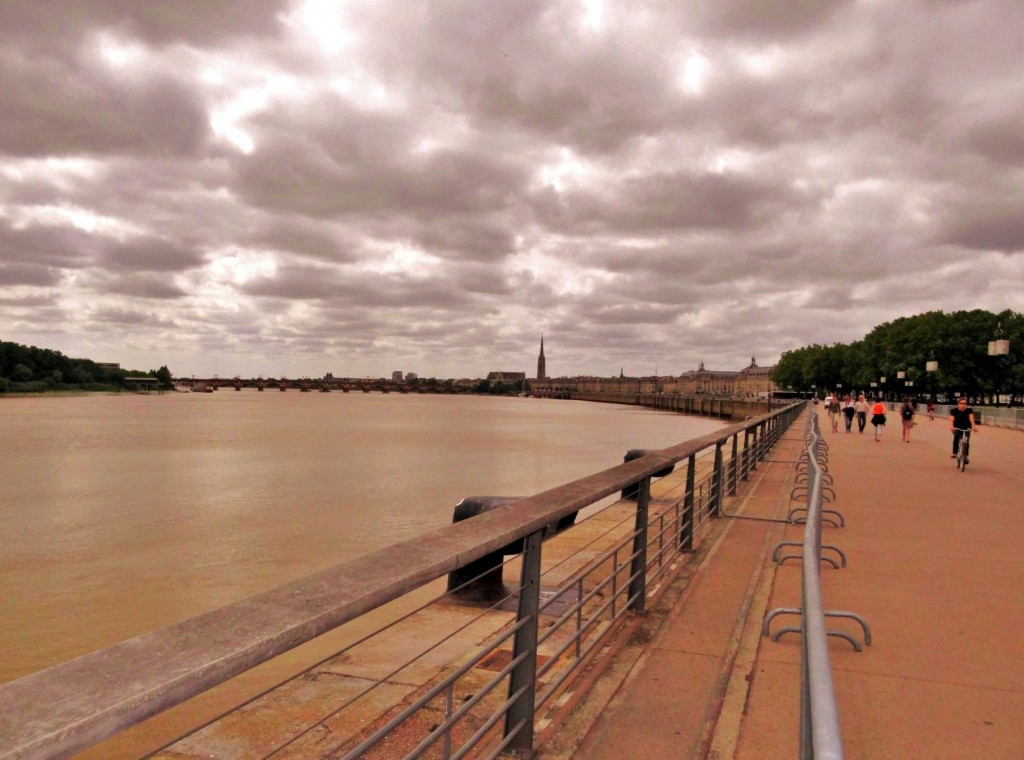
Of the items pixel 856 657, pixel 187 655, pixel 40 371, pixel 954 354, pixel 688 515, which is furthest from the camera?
pixel 40 371

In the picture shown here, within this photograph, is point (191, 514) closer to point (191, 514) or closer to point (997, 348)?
point (191, 514)

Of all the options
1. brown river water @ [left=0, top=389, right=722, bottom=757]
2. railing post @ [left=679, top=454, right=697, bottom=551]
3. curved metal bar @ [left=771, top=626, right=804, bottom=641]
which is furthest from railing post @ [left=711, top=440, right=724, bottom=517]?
brown river water @ [left=0, top=389, right=722, bottom=757]

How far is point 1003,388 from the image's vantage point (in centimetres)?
7388

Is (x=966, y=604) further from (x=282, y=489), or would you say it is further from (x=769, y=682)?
(x=282, y=489)

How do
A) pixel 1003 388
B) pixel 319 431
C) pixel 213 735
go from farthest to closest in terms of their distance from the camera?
pixel 1003 388 → pixel 319 431 → pixel 213 735

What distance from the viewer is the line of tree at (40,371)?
15188cm

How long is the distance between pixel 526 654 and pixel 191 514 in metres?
22.6

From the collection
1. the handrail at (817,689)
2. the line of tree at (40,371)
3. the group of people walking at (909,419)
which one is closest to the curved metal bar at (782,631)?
the handrail at (817,689)

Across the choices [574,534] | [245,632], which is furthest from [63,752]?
[574,534]

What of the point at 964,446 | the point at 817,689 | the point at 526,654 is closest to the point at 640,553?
the point at 526,654

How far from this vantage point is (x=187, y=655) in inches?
63.5

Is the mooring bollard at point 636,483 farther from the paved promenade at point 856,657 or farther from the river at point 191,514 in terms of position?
the river at point 191,514

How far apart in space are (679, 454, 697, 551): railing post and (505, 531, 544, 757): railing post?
4.39m

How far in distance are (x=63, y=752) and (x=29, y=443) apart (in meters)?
59.6
